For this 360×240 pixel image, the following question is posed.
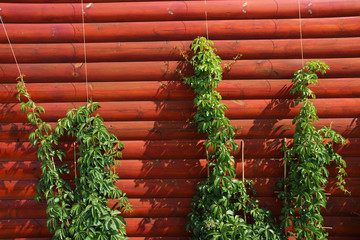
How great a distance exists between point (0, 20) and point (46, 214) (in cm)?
271

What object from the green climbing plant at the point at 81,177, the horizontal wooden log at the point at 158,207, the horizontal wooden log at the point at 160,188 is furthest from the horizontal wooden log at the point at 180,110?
the horizontal wooden log at the point at 158,207

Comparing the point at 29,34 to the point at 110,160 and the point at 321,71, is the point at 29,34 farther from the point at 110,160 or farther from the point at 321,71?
the point at 321,71

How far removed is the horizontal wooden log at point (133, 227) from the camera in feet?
12.1

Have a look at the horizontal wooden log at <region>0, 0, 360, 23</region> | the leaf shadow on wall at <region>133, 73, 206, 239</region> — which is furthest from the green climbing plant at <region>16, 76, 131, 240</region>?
the horizontal wooden log at <region>0, 0, 360, 23</region>

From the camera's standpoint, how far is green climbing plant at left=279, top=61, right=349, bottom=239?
3.38 metres

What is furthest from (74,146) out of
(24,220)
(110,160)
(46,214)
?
(24,220)

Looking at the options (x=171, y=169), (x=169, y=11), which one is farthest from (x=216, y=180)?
(x=169, y=11)

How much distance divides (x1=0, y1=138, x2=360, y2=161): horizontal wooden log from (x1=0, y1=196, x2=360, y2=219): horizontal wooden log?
590 millimetres

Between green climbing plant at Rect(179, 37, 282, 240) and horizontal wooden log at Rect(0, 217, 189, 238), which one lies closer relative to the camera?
green climbing plant at Rect(179, 37, 282, 240)

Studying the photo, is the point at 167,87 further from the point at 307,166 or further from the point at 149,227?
the point at 307,166

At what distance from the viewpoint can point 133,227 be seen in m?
3.70

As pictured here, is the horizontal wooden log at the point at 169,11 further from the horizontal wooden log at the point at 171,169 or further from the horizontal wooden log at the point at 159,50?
the horizontal wooden log at the point at 171,169

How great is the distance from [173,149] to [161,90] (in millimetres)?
819

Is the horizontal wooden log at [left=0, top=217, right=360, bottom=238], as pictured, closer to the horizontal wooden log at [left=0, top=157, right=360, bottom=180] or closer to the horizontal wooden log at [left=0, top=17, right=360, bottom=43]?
the horizontal wooden log at [left=0, top=157, right=360, bottom=180]
